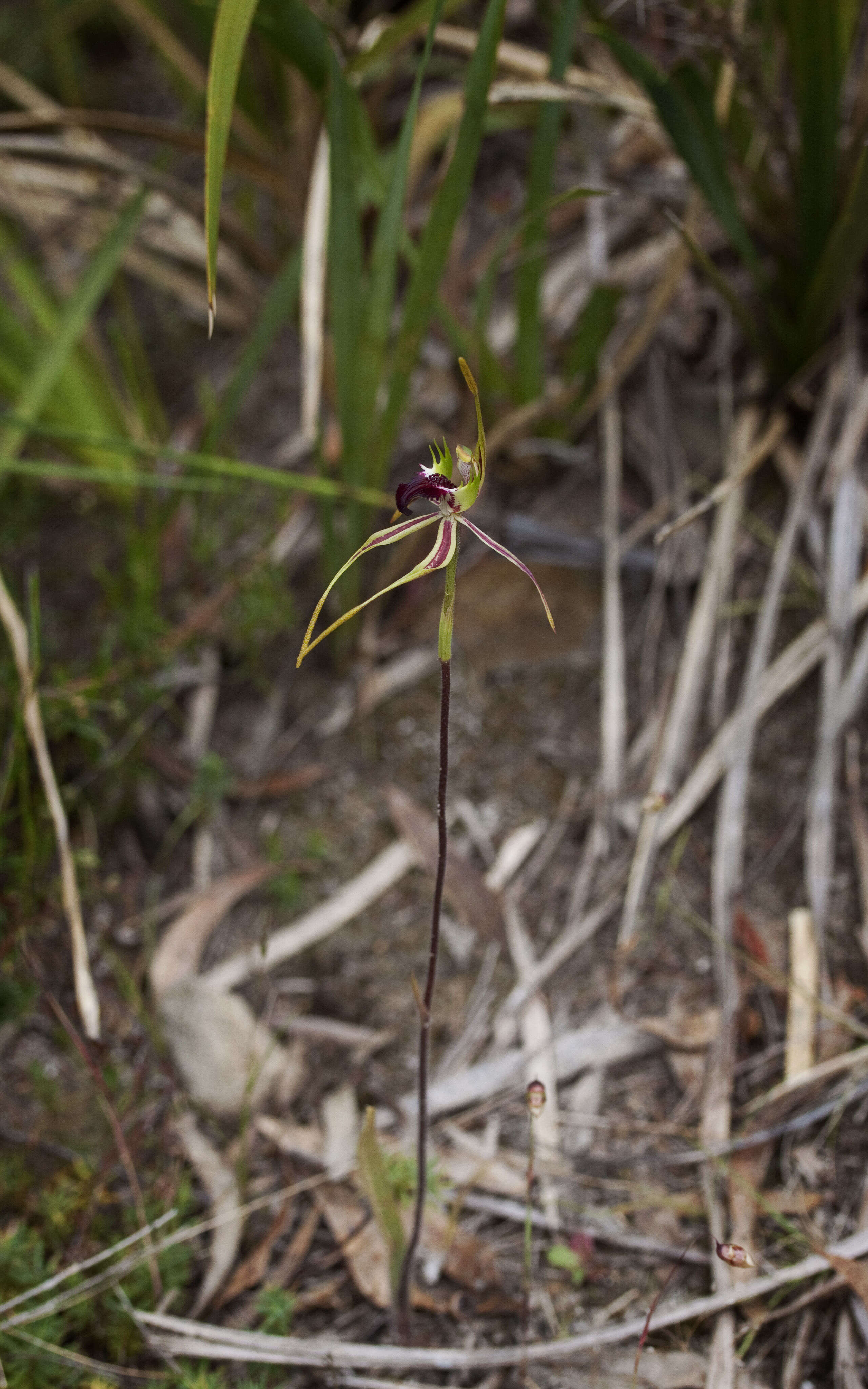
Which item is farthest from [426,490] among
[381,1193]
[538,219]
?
[538,219]

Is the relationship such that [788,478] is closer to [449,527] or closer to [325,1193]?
[449,527]

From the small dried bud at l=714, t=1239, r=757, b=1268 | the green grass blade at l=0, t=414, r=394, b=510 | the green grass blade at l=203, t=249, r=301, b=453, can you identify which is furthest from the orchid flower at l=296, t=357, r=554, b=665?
the green grass blade at l=203, t=249, r=301, b=453

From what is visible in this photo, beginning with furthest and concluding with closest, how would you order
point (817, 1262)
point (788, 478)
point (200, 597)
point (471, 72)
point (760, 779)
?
point (200, 597)
point (788, 478)
point (760, 779)
point (471, 72)
point (817, 1262)

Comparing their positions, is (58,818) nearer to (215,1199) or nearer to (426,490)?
(215,1199)

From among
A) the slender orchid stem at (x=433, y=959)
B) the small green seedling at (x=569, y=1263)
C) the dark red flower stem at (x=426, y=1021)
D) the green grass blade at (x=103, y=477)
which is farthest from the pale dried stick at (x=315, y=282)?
the small green seedling at (x=569, y=1263)

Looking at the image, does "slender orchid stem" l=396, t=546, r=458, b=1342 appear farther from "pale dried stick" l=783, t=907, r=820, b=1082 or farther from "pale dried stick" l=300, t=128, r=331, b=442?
"pale dried stick" l=300, t=128, r=331, b=442

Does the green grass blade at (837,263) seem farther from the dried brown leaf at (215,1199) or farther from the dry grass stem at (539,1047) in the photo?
the dried brown leaf at (215,1199)

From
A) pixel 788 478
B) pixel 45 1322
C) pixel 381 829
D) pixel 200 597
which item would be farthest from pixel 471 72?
pixel 45 1322
